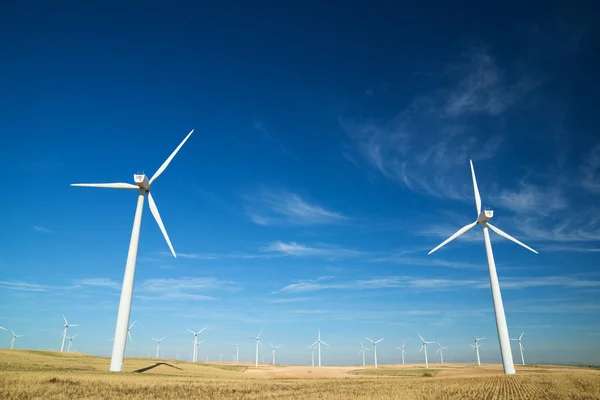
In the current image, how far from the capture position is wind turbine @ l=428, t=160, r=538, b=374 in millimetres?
58906

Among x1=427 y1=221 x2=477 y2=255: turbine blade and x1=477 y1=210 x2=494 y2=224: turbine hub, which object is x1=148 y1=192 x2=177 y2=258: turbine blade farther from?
x1=477 y1=210 x2=494 y2=224: turbine hub

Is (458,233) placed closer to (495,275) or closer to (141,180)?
(495,275)

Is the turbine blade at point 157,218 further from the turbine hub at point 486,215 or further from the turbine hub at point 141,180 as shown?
the turbine hub at point 486,215

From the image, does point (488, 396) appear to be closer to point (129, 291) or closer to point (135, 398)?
point (135, 398)

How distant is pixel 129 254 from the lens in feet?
174

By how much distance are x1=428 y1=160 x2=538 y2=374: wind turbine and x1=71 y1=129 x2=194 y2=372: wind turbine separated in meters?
47.2

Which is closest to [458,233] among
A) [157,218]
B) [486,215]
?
[486,215]

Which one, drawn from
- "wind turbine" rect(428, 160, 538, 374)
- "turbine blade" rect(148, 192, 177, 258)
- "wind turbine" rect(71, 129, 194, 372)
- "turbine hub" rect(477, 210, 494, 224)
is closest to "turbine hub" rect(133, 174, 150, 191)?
"wind turbine" rect(71, 129, 194, 372)

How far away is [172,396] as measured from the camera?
28.4 m

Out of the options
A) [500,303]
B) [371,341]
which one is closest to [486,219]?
[500,303]

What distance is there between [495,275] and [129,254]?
57.3 metres

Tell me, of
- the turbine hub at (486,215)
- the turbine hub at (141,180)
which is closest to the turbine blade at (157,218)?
the turbine hub at (141,180)

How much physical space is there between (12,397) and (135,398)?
23.2ft

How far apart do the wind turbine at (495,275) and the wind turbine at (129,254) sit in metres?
47.2
